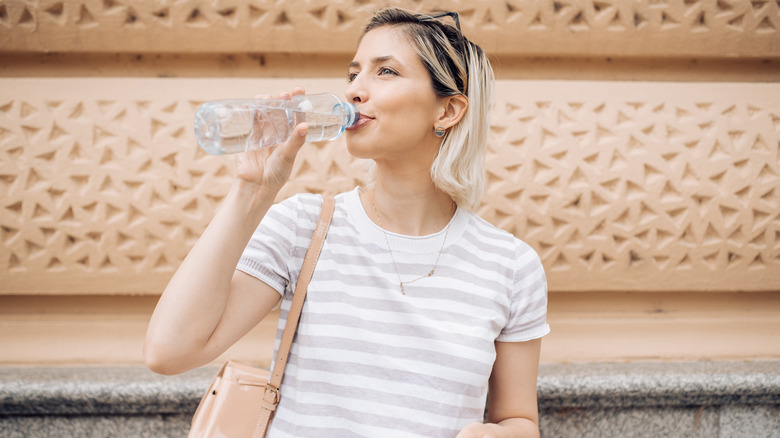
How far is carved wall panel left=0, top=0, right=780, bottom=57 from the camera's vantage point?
5.43 ft

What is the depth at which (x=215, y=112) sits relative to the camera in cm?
85

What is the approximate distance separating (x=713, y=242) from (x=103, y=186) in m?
2.11

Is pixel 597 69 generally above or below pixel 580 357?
above

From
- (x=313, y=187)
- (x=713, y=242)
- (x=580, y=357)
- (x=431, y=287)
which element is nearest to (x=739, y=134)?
(x=713, y=242)

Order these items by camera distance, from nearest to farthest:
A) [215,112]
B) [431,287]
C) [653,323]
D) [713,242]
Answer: [215,112]
[431,287]
[713,242]
[653,323]

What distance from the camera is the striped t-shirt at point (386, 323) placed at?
1055 millimetres

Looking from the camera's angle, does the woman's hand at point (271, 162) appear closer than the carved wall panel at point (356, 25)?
Yes

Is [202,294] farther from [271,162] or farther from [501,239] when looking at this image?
[501,239]

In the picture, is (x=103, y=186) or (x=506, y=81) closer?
(x=103, y=186)

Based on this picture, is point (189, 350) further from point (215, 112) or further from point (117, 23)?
point (117, 23)

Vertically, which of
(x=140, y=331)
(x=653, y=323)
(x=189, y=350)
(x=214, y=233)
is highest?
(x=214, y=233)

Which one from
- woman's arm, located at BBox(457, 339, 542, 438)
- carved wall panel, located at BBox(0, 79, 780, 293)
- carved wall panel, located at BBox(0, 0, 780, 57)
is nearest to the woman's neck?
woman's arm, located at BBox(457, 339, 542, 438)

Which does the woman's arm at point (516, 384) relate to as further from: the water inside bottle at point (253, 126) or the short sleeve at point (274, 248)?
the water inside bottle at point (253, 126)

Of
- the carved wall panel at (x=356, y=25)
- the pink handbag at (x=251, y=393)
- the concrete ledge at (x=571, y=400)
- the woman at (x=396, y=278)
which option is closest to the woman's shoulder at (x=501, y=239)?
the woman at (x=396, y=278)
